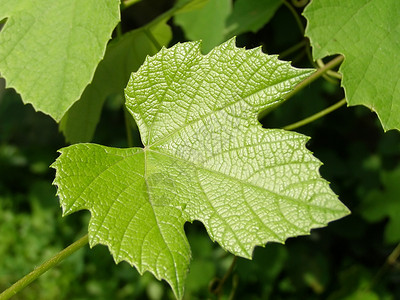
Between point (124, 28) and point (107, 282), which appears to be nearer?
point (124, 28)

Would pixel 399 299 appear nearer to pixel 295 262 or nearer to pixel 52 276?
pixel 295 262

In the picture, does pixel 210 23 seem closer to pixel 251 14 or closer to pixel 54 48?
pixel 251 14

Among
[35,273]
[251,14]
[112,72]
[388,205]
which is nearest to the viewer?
[35,273]

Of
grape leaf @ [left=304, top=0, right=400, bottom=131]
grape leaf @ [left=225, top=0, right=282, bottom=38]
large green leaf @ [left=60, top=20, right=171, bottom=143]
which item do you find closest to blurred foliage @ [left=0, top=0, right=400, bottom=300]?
grape leaf @ [left=225, top=0, right=282, bottom=38]

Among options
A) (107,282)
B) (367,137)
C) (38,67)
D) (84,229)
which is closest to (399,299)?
(367,137)

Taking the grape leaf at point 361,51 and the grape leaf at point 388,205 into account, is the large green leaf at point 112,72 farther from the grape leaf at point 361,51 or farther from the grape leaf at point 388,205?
the grape leaf at point 388,205

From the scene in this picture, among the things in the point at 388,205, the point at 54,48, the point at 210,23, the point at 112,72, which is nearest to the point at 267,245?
the point at 388,205
